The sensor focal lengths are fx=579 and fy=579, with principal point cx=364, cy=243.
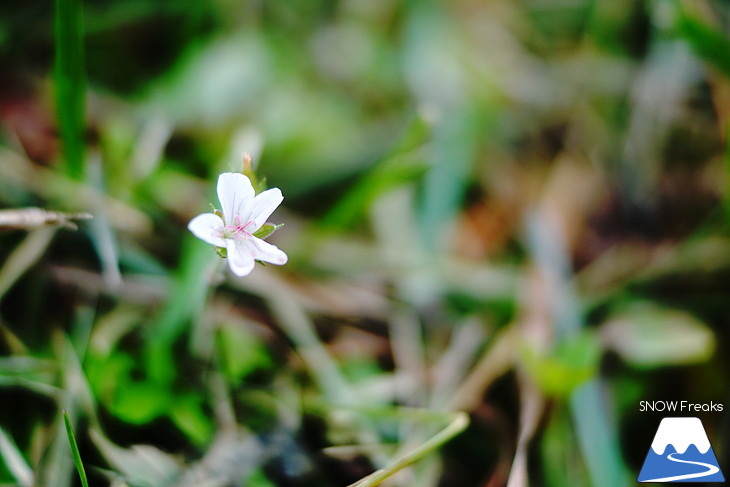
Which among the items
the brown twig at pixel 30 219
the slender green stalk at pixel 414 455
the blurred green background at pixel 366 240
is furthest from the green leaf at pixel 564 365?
the brown twig at pixel 30 219

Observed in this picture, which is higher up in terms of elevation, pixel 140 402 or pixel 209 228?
pixel 209 228

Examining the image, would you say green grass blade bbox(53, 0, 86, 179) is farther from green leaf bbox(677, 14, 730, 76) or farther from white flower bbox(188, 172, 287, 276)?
green leaf bbox(677, 14, 730, 76)

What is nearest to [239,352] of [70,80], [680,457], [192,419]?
[192,419]

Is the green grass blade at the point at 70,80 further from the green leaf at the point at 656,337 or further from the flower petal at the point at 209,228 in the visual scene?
the green leaf at the point at 656,337

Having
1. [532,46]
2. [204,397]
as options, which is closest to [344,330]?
[204,397]

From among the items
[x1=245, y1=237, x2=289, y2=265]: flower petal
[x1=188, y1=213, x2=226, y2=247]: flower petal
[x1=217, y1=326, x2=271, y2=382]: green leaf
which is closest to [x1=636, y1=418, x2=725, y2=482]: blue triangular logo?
[x1=217, y1=326, x2=271, y2=382]: green leaf

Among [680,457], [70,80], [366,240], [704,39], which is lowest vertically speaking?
[680,457]

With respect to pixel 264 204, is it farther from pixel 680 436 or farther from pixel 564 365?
pixel 680 436
